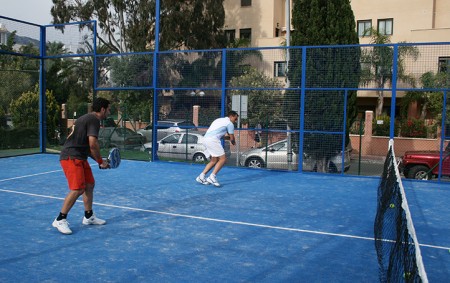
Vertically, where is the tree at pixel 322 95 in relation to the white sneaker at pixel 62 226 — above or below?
above

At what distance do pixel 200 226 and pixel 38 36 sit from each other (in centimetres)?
1205

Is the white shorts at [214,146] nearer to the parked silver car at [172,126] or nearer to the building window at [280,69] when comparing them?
the parked silver car at [172,126]

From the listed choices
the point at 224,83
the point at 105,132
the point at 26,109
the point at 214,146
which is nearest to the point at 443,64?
the point at 224,83

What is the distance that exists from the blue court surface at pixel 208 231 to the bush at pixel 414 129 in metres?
15.8

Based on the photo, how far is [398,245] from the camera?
4.11 meters

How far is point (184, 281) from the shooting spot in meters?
4.77

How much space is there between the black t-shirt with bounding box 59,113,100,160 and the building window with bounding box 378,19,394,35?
105 feet

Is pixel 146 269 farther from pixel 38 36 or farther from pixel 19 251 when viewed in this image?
pixel 38 36

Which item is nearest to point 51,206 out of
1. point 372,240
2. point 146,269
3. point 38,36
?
point 146,269

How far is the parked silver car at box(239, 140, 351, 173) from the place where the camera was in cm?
1259

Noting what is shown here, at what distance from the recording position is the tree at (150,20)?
3125 cm

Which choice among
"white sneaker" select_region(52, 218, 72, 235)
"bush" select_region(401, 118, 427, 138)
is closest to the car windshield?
"white sneaker" select_region(52, 218, 72, 235)

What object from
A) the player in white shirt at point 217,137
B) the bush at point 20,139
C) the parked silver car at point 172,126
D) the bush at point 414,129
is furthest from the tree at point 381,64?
the bush at point 414,129

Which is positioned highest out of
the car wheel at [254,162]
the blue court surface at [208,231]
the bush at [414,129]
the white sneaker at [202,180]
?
the bush at [414,129]
